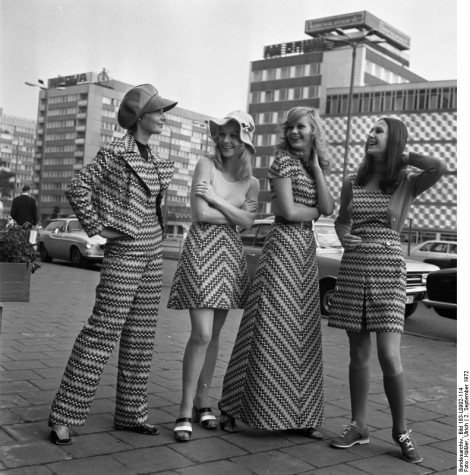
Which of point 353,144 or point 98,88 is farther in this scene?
point 98,88

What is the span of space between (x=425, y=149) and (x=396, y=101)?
8.48 meters

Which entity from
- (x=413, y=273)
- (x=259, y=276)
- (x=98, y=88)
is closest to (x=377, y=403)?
(x=259, y=276)

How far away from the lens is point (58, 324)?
736 cm

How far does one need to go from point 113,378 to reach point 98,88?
135 m

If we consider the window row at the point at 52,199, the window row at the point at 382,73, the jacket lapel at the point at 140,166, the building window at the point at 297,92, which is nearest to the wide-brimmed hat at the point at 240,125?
the jacket lapel at the point at 140,166

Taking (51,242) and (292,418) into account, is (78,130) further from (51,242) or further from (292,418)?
(292,418)

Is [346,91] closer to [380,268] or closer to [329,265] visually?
[329,265]

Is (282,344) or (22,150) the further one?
(22,150)

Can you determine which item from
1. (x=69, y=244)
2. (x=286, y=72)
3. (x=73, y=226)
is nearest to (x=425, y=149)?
(x=286, y=72)

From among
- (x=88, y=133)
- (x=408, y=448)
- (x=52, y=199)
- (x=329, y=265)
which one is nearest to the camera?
(x=408, y=448)

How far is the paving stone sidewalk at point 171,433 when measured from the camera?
3165 millimetres

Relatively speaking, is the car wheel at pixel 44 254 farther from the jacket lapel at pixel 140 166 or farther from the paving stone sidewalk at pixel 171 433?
the jacket lapel at pixel 140 166

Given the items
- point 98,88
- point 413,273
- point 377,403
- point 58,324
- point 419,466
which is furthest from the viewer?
point 98,88

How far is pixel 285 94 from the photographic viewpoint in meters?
80.5
